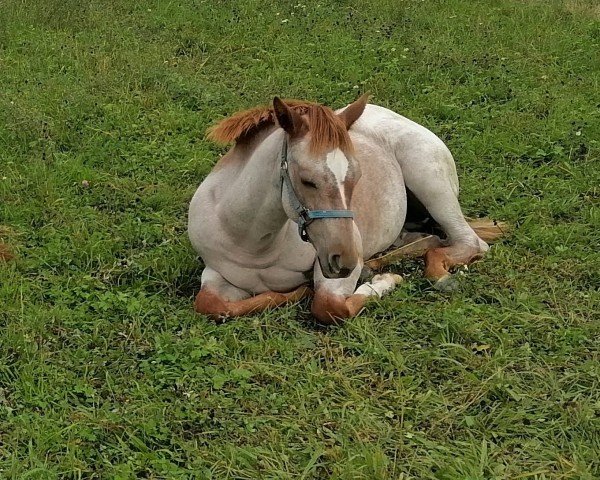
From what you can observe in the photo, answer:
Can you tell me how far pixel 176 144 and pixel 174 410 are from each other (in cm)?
346

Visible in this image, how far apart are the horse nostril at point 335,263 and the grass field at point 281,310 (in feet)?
1.80

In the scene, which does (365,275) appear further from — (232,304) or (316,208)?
(316,208)

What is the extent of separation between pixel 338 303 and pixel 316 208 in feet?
2.70

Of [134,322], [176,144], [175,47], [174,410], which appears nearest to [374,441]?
[174,410]

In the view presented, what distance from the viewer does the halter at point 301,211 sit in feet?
11.6

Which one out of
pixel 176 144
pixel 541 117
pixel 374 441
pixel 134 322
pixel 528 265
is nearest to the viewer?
pixel 374 441

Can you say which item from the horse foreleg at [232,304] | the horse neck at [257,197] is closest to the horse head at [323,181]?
the horse neck at [257,197]

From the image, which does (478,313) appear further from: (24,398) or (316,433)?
(24,398)

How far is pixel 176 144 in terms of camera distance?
6445 millimetres

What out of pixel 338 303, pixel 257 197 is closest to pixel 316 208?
pixel 257 197

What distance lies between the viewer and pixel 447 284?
452 centimetres

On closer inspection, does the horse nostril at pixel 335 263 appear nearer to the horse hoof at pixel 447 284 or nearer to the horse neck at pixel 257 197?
the horse neck at pixel 257 197

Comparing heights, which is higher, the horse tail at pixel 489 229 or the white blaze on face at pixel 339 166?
the white blaze on face at pixel 339 166

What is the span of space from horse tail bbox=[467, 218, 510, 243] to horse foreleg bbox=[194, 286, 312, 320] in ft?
5.04
